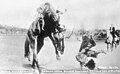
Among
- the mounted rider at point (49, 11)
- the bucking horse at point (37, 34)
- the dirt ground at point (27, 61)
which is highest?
the mounted rider at point (49, 11)

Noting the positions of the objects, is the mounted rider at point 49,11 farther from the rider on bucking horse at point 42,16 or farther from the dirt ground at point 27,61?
the dirt ground at point 27,61

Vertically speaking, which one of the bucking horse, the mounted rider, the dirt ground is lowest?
the dirt ground

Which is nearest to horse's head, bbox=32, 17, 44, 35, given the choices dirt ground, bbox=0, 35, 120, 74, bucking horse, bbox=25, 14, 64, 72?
bucking horse, bbox=25, 14, 64, 72

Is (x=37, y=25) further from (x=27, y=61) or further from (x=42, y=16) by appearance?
(x=27, y=61)

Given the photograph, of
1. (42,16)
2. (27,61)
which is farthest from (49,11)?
(27,61)

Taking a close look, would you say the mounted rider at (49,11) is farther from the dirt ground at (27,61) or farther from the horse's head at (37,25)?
the dirt ground at (27,61)

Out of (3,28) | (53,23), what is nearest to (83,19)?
(53,23)

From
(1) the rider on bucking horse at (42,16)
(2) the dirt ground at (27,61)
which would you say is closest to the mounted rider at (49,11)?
(1) the rider on bucking horse at (42,16)

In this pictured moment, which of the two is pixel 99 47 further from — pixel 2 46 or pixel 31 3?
pixel 2 46

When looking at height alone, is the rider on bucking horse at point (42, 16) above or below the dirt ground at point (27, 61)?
above

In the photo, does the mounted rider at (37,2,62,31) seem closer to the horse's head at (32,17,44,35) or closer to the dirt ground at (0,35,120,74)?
the horse's head at (32,17,44,35)

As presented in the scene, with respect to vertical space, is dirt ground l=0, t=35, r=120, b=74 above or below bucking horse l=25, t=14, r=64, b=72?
below

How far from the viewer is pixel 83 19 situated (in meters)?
2.22

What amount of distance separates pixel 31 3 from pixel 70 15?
1.20 feet
